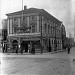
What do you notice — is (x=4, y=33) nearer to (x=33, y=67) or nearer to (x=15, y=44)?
(x=15, y=44)

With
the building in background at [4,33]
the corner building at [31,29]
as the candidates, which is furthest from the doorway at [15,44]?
the building in background at [4,33]

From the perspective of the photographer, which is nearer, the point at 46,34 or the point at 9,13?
the point at 9,13

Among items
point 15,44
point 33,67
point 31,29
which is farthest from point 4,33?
point 33,67

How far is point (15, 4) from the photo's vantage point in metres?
1.65

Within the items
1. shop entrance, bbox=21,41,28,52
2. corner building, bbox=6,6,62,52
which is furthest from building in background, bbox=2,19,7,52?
shop entrance, bbox=21,41,28,52

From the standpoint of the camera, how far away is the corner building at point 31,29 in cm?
177

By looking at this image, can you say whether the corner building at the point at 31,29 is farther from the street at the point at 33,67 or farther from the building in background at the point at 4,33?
the street at the point at 33,67

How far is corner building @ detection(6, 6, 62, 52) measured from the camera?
177 cm

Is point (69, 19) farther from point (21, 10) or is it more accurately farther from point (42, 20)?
point (21, 10)

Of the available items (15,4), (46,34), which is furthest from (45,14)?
(15,4)

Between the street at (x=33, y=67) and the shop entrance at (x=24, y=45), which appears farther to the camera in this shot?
the shop entrance at (x=24, y=45)

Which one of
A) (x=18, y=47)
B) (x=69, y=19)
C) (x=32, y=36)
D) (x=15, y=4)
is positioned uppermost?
(x=15, y=4)

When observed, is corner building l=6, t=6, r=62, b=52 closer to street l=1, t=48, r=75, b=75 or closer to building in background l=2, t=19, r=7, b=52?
building in background l=2, t=19, r=7, b=52

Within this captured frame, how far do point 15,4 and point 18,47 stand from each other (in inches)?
17.7
